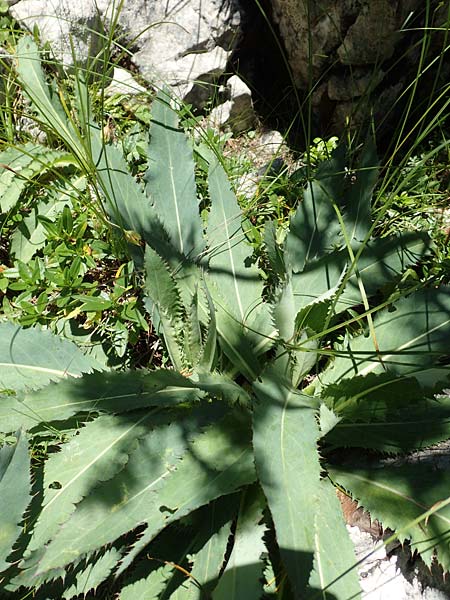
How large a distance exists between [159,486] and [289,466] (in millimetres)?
336

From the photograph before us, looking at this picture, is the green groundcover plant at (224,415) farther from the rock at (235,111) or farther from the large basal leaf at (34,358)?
the rock at (235,111)

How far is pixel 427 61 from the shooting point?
2.18m

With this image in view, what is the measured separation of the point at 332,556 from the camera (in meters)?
1.28

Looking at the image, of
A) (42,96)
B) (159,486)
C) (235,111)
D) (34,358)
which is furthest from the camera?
(235,111)

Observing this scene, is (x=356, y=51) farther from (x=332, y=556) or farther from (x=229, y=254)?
(x=332, y=556)

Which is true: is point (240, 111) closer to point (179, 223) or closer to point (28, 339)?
point (179, 223)

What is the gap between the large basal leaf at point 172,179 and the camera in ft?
6.06

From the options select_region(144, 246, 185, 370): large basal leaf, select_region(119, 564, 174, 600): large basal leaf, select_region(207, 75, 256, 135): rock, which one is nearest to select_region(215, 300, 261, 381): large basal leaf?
select_region(144, 246, 185, 370): large basal leaf

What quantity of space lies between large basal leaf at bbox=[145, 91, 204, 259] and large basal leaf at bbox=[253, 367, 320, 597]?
26.4 inches

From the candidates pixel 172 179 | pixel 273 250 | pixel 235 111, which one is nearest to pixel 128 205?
pixel 172 179

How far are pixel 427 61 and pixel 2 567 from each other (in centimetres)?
229

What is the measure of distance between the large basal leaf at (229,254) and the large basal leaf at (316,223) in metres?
0.15

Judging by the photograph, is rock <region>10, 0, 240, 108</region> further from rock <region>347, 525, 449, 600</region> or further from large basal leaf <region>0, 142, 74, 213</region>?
rock <region>347, 525, 449, 600</region>

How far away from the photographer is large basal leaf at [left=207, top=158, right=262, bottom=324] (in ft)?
5.74
